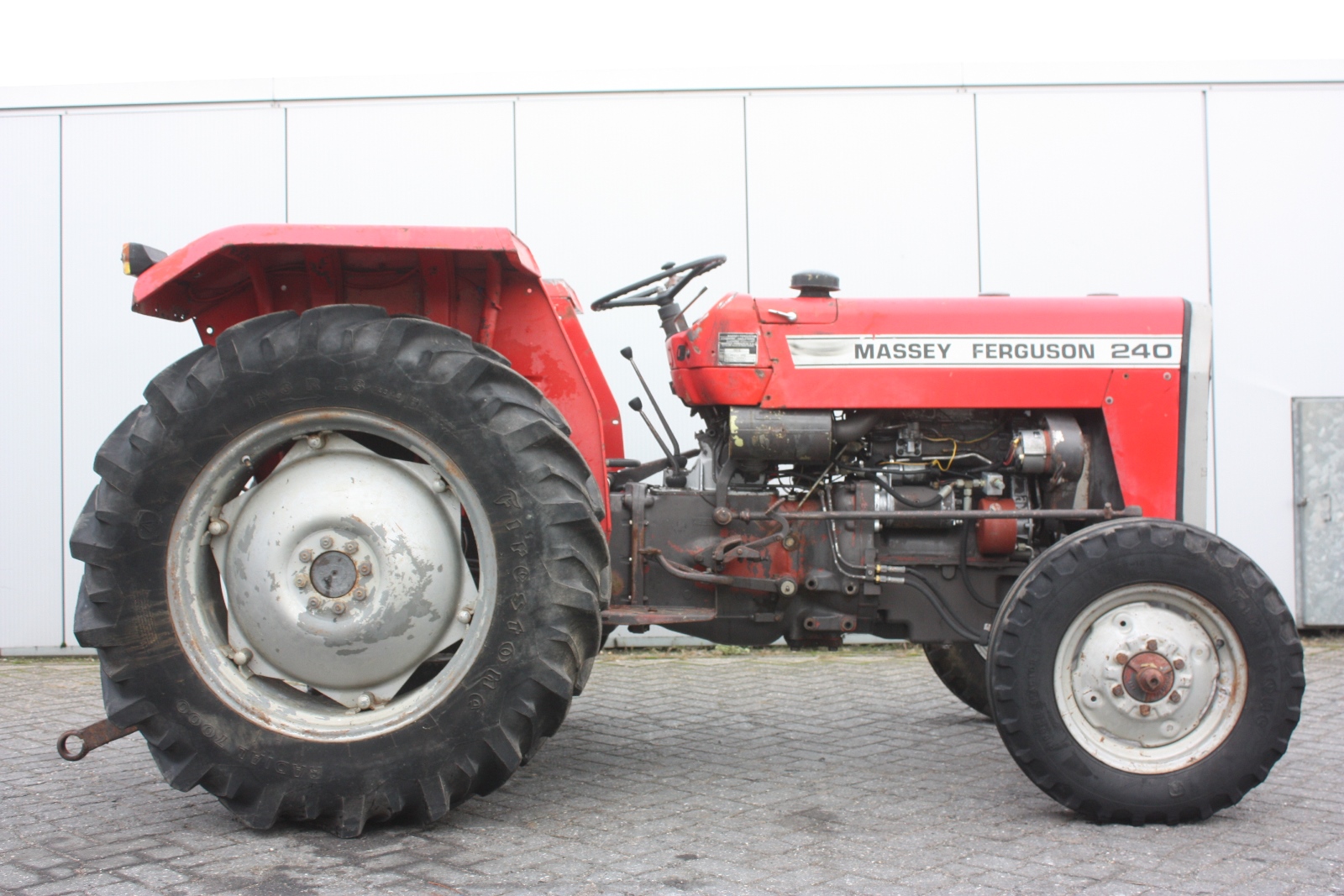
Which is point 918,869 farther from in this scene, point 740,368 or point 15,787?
point 15,787

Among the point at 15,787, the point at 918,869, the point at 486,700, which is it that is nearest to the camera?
the point at 918,869

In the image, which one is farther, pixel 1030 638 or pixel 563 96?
pixel 563 96

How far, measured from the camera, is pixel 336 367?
2.79 m

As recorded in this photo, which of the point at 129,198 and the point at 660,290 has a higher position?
the point at 129,198

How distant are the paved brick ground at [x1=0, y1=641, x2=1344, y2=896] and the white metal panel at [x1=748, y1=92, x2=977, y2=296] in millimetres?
2833

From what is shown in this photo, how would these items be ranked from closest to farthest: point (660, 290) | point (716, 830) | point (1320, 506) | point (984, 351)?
point (716, 830) < point (984, 351) < point (660, 290) < point (1320, 506)

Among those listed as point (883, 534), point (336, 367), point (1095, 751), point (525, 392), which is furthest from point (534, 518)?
point (1095, 751)

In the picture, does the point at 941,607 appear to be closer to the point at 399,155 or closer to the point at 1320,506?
the point at 1320,506

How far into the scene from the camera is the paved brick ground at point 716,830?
8.03 feet

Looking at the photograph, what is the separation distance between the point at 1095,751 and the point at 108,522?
2.73 meters

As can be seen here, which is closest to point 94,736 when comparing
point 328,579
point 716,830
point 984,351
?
point 328,579

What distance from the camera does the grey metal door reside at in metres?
5.94

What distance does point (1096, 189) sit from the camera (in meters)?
6.00

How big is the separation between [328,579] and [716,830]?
Answer: 125 cm
